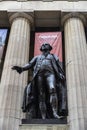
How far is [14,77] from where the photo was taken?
1617 centimetres

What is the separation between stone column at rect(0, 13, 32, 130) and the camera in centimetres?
1445

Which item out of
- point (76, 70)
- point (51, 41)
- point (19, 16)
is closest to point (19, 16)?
point (19, 16)

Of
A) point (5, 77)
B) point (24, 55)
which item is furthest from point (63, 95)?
point (24, 55)

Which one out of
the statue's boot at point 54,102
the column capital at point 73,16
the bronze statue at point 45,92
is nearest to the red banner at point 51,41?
the column capital at point 73,16

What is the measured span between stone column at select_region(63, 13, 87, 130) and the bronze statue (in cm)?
476

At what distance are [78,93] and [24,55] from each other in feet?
15.2

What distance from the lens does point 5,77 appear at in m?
16.3

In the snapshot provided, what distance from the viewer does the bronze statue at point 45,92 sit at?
747 cm

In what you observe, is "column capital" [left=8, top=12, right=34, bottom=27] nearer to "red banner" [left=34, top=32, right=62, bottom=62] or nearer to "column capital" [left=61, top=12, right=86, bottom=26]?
"red banner" [left=34, top=32, right=62, bottom=62]

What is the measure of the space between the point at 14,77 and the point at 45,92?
8.54 m

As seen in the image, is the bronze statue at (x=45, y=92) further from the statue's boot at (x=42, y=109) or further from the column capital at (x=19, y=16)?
the column capital at (x=19, y=16)

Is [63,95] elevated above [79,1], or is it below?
below

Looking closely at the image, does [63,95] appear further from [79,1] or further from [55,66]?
[79,1]

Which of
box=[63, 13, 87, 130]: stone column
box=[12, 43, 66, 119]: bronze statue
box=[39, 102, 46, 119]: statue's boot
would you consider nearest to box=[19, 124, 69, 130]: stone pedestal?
box=[12, 43, 66, 119]: bronze statue
